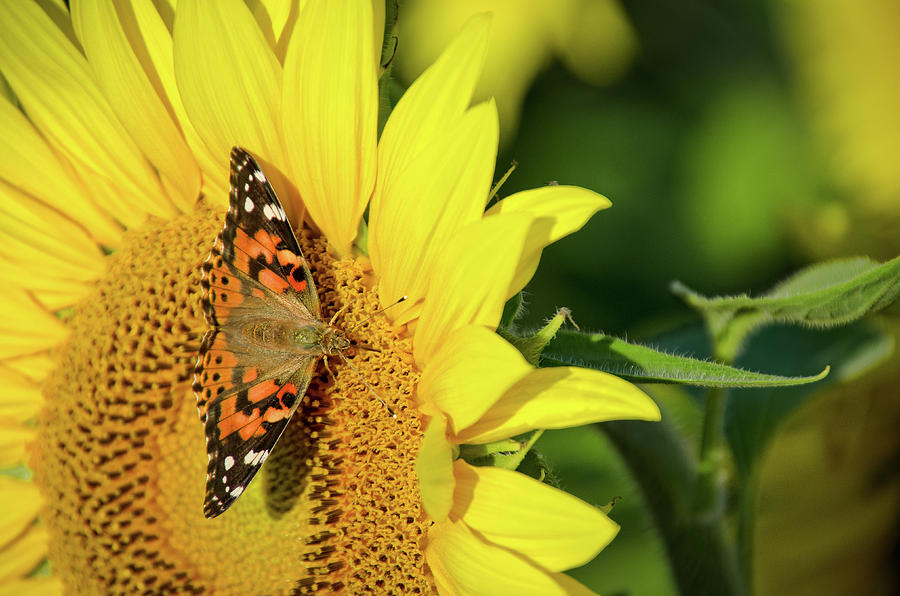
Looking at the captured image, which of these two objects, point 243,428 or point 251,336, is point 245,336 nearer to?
point 251,336

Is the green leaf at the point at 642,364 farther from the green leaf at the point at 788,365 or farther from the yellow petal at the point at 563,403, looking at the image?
the green leaf at the point at 788,365

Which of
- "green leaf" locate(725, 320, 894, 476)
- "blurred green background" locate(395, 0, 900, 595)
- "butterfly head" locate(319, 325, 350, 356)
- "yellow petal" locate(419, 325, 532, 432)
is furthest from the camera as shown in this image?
"blurred green background" locate(395, 0, 900, 595)

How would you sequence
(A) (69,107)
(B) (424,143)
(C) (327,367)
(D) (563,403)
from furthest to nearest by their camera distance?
(A) (69,107), (C) (327,367), (B) (424,143), (D) (563,403)

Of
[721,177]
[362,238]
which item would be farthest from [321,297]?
[721,177]

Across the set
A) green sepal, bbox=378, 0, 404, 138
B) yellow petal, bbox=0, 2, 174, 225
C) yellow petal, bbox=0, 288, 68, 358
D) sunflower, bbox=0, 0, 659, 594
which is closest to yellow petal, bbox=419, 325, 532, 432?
sunflower, bbox=0, 0, 659, 594

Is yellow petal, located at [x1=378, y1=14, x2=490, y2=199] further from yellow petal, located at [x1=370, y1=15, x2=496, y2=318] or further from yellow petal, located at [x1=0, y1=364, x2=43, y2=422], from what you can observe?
yellow petal, located at [x1=0, y1=364, x2=43, y2=422]
